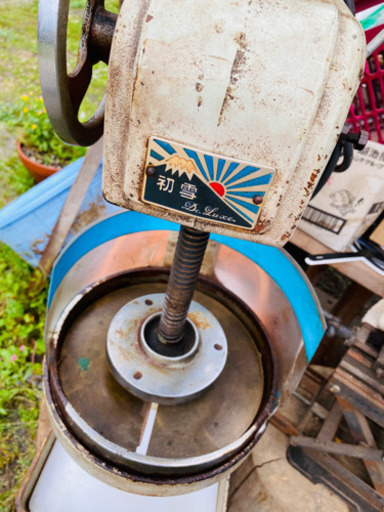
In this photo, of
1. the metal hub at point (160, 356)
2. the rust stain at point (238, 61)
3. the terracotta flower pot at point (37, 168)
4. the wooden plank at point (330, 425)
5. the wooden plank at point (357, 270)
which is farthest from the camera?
the terracotta flower pot at point (37, 168)

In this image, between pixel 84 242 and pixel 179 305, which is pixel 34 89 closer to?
pixel 84 242

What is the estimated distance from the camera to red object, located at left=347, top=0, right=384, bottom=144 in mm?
1114

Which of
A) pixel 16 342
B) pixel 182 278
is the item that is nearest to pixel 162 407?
pixel 182 278

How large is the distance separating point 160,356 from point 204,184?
0.53m

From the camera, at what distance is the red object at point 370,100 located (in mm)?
1114

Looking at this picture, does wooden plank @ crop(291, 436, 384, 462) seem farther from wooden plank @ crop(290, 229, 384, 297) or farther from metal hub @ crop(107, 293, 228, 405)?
metal hub @ crop(107, 293, 228, 405)

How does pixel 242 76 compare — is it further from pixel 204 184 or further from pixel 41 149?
pixel 41 149

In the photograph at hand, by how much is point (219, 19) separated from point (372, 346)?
143 cm

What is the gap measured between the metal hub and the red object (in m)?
0.74

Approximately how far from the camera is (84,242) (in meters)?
1.11

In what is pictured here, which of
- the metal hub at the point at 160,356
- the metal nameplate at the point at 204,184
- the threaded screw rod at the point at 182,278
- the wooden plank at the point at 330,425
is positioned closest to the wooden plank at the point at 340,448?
the wooden plank at the point at 330,425

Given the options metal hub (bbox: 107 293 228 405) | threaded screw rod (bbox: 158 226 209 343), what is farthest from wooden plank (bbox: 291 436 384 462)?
threaded screw rod (bbox: 158 226 209 343)

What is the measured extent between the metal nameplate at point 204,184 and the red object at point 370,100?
719 mm

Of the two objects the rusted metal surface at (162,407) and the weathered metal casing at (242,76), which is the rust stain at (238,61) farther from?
the rusted metal surface at (162,407)
